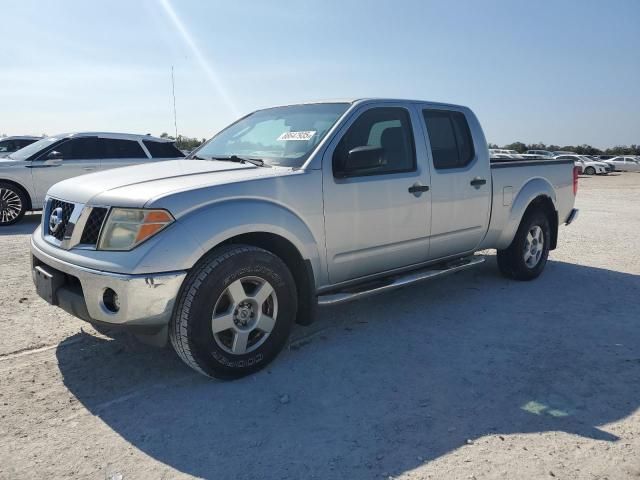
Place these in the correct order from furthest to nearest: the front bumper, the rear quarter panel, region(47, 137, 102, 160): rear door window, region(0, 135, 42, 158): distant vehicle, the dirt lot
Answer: region(0, 135, 42, 158): distant vehicle
region(47, 137, 102, 160): rear door window
the rear quarter panel
the front bumper
the dirt lot

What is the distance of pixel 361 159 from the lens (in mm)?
3611

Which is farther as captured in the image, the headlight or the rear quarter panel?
the rear quarter panel

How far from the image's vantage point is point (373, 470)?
2.39 m

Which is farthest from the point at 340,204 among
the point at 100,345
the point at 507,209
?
the point at 507,209

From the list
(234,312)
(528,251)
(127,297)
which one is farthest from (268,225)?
(528,251)

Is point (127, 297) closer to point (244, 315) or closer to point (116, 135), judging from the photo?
point (244, 315)

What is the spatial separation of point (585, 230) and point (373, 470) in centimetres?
840

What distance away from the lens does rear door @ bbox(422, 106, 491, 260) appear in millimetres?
4518

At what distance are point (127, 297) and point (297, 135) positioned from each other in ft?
5.91

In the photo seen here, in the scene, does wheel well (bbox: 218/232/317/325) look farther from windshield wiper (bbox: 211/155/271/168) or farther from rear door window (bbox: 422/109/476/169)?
rear door window (bbox: 422/109/476/169)

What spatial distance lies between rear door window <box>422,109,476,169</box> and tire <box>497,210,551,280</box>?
1.21 meters

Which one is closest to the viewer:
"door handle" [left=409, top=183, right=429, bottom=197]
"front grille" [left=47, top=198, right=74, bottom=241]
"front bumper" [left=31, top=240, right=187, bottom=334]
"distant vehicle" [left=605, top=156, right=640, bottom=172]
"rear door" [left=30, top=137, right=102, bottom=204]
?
"front bumper" [left=31, top=240, right=187, bottom=334]

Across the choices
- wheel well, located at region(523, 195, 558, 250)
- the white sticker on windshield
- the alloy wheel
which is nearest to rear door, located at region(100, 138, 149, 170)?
the white sticker on windshield

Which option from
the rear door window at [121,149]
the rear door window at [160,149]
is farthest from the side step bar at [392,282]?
the rear door window at [121,149]
